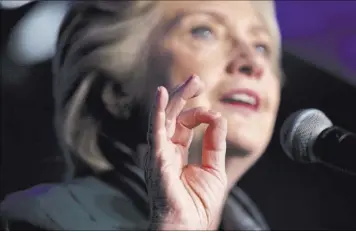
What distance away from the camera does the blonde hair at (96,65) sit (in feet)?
4.10

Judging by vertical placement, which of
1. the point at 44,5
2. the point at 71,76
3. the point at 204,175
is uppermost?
the point at 44,5

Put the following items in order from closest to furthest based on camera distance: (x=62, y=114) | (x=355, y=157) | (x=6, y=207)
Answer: (x=355, y=157), (x=6, y=207), (x=62, y=114)

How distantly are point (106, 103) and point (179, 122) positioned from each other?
340 millimetres

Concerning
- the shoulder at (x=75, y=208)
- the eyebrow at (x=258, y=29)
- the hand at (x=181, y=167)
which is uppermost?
the eyebrow at (x=258, y=29)

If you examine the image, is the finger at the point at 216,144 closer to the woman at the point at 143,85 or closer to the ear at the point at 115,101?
the woman at the point at 143,85

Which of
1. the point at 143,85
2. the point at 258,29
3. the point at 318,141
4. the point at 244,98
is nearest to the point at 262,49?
the point at 258,29

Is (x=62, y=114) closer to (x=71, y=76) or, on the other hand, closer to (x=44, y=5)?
(x=71, y=76)

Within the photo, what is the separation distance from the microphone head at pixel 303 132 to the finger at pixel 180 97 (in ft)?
0.73

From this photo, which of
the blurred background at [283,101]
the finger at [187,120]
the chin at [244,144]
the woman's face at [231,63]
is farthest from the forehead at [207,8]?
the finger at [187,120]

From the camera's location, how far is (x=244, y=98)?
1255 mm

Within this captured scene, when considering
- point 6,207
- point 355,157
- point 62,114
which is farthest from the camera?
point 62,114

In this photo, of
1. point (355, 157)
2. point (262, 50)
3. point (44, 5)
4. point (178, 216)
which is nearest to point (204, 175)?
point (178, 216)

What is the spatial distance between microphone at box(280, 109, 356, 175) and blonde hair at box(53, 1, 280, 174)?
1.28 feet

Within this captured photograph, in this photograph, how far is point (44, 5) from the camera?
4.36 ft
